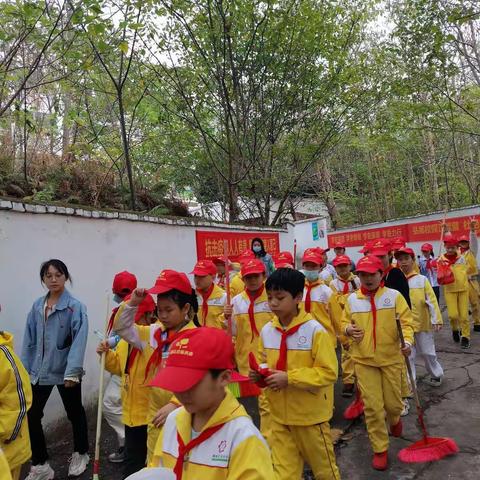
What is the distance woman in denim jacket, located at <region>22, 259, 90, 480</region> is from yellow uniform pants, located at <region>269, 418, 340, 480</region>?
6.00 feet

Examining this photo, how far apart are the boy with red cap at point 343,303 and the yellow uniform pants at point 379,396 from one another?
78cm

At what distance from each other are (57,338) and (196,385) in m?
2.79

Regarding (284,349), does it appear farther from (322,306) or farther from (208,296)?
(208,296)

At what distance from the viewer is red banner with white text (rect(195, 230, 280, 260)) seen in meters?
7.87

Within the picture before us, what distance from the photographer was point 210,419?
173cm

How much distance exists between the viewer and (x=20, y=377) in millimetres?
2676

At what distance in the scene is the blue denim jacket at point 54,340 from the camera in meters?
3.96

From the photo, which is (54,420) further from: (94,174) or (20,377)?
(94,174)

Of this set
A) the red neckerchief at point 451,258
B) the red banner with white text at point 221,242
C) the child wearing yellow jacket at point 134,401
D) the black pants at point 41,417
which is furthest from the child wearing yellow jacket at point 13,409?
the red neckerchief at point 451,258

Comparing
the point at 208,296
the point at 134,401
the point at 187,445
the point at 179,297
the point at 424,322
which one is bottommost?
the point at 134,401

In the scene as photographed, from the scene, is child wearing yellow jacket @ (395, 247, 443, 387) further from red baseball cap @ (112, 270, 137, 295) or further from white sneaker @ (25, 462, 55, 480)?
white sneaker @ (25, 462, 55, 480)

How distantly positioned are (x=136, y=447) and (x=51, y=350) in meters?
1.22

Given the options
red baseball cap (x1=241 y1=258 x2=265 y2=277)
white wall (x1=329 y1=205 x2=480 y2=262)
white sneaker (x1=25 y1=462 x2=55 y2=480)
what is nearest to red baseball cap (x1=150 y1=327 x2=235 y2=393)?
red baseball cap (x1=241 y1=258 x2=265 y2=277)

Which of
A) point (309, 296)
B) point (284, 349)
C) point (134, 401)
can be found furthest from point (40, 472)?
point (309, 296)
